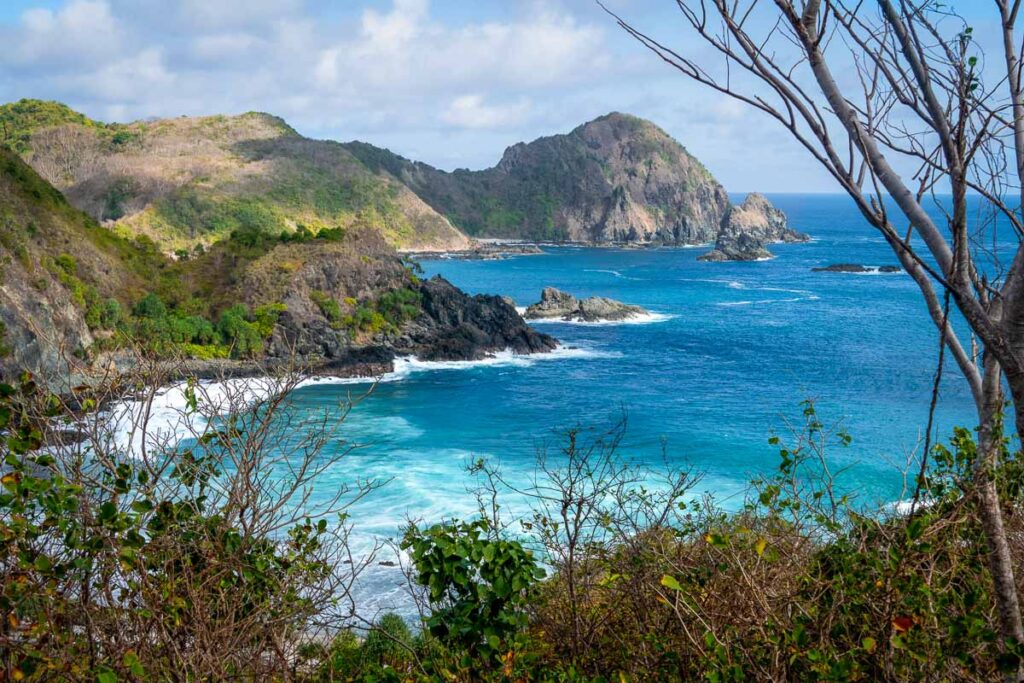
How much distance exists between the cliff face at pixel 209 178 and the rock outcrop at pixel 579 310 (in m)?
33.9

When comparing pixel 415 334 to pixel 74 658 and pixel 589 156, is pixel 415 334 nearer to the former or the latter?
pixel 74 658

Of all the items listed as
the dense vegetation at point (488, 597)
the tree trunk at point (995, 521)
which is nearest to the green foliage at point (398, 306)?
the dense vegetation at point (488, 597)

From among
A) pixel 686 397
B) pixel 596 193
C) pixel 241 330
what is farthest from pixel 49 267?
pixel 596 193

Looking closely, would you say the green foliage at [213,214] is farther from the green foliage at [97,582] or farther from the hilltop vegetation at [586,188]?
the green foliage at [97,582]

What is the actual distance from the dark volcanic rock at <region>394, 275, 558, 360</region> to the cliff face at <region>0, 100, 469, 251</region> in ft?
118

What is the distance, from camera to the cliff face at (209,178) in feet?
271

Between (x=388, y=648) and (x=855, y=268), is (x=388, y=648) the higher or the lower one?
the lower one

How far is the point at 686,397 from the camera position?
34.4m

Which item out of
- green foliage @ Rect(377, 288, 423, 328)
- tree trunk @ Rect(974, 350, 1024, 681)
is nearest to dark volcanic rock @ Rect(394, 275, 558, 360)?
green foliage @ Rect(377, 288, 423, 328)

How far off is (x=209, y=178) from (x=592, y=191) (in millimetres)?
69437

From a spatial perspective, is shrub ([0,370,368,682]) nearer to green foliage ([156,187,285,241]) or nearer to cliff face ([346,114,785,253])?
green foliage ([156,187,285,241])

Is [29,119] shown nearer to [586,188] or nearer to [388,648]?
[586,188]

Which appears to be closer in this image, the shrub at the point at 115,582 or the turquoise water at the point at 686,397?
the shrub at the point at 115,582

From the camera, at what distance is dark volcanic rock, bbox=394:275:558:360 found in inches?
1727
